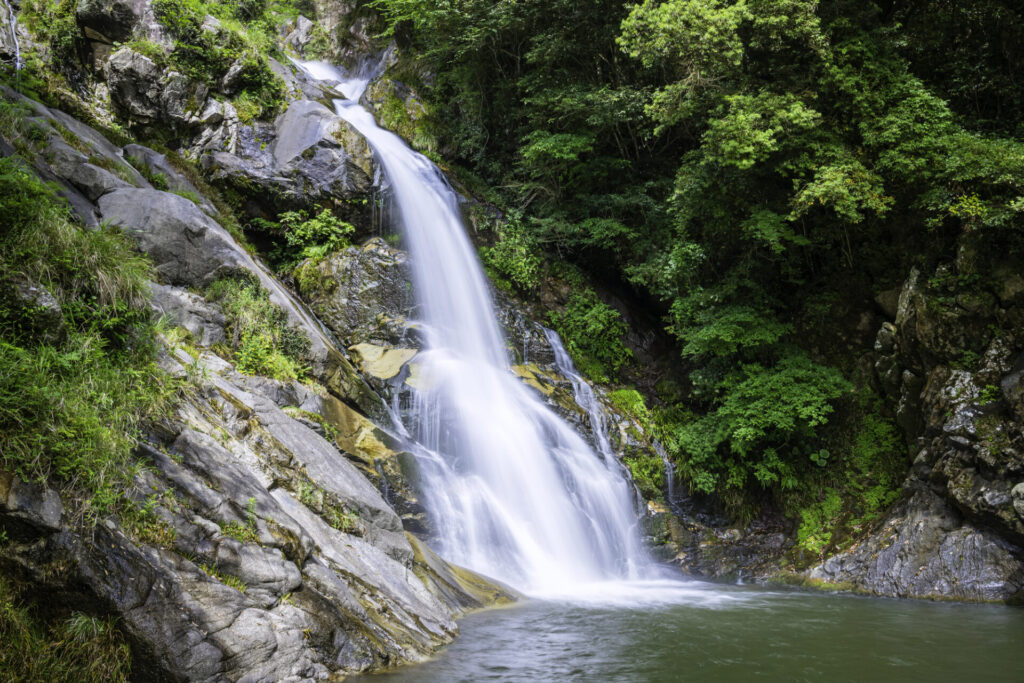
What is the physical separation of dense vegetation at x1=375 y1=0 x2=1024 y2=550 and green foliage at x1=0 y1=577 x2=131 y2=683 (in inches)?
379

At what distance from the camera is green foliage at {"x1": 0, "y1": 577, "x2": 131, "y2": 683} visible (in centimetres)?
321

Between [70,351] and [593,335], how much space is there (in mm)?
11164

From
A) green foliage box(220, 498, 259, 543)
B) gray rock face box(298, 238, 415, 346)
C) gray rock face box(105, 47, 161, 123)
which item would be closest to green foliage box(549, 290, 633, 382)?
gray rock face box(298, 238, 415, 346)

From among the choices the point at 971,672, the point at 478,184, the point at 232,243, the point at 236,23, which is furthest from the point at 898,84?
the point at 236,23

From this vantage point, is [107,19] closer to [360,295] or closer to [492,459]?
[360,295]

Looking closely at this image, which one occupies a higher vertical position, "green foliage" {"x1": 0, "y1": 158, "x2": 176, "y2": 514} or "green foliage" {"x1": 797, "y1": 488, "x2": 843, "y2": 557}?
"green foliage" {"x1": 0, "y1": 158, "x2": 176, "y2": 514}

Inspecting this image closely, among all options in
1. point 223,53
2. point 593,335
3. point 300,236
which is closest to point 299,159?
point 300,236

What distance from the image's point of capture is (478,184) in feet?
53.7

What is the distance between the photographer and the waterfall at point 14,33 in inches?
391

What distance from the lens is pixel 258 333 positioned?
838 centimetres

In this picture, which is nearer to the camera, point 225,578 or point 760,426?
point 225,578

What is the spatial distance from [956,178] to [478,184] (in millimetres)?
10868

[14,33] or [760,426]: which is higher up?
[14,33]

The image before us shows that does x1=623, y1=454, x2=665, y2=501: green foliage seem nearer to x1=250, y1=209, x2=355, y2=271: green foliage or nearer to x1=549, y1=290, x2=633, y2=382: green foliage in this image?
x1=549, y1=290, x2=633, y2=382: green foliage
